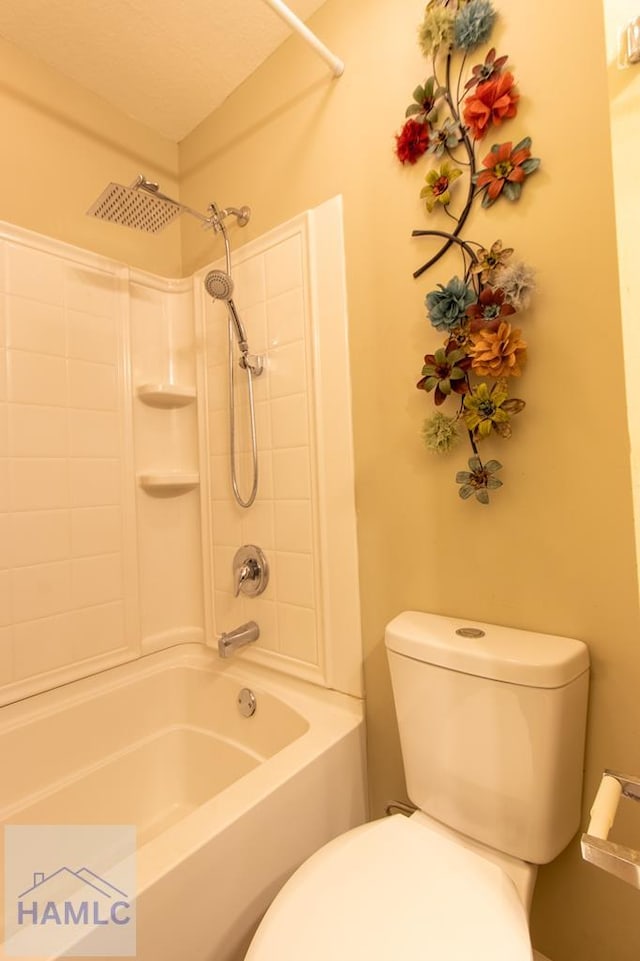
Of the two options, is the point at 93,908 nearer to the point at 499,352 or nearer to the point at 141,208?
the point at 499,352

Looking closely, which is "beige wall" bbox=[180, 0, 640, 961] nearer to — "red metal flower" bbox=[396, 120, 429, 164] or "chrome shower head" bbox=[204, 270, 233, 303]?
"red metal flower" bbox=[396, 120, 429, 164]

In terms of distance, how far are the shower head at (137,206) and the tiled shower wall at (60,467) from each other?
26cm

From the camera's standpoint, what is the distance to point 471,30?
3.27ft

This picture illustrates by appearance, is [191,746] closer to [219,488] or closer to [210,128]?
[219,488]

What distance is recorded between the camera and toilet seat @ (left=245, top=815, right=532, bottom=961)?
0.66 m

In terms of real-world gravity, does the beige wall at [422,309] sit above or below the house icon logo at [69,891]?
above

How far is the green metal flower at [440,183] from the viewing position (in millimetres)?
1046

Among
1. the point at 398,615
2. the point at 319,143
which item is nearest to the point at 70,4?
the point at 319,143

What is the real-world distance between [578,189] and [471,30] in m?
0.47

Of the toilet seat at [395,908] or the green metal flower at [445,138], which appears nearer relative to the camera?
the toilet seat at [395,908]

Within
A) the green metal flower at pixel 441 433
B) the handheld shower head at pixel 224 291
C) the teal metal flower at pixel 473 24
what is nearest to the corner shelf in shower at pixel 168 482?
the handheld shower head at pixel 224 291

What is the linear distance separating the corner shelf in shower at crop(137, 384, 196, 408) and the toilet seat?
1366 millimetres

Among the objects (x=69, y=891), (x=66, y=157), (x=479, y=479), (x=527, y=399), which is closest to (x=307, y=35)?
(x=66, y=157)

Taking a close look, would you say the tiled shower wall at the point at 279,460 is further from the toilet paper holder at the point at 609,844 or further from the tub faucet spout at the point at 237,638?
the toilet paper holder at the point at 609,844
